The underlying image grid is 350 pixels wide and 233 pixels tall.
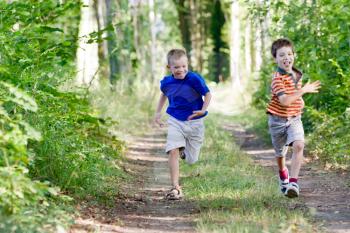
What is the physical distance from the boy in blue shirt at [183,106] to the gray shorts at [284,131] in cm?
85

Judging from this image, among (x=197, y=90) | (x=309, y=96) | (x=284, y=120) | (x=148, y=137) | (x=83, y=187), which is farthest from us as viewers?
(x=148, y=137)

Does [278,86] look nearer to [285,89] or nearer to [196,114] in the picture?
[285,89]

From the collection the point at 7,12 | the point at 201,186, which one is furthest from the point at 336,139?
the point at 7,12

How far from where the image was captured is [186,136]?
8.23 m

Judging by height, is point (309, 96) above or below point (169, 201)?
above

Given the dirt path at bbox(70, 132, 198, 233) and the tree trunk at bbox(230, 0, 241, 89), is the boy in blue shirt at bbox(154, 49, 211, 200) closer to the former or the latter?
the dirt path at bbox(70, 132, 198, 233)

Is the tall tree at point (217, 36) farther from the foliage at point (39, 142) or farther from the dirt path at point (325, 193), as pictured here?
the foliage at point (39, 142)

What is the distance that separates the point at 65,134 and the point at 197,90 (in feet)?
5.88

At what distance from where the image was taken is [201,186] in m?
7.89

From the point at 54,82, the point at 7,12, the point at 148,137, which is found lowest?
the point at 148,137

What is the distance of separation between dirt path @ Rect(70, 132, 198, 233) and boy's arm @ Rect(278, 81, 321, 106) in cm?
150

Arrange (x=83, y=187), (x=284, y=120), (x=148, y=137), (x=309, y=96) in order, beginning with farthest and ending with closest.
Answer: (x=148, y=137)
(x=309, y=96)
(x=284, y=120)
(x=83, y=187)

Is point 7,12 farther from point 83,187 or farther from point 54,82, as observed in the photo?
point 83,187

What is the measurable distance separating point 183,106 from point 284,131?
1.26m
